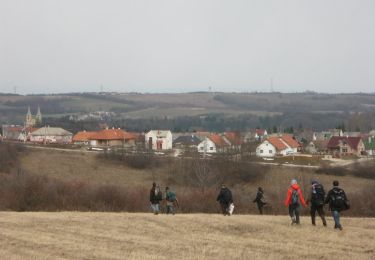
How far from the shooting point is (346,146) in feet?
322

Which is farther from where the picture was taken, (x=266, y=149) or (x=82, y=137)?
(x=82, y=137)

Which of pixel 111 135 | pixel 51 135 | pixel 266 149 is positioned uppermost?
pixel 111 135

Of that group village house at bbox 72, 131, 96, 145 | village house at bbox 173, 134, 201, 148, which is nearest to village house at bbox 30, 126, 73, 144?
village house at bbox 72, 131, 96, 145

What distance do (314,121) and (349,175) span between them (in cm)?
13024

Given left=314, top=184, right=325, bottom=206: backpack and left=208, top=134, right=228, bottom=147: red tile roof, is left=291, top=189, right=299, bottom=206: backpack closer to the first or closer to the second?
left=314, top=184, right=325, bottom=206: backpack

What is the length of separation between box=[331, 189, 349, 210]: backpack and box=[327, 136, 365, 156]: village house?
78.3 m

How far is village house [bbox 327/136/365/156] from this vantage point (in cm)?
9788

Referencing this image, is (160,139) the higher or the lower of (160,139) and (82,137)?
the lower

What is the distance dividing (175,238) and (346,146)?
8226cm

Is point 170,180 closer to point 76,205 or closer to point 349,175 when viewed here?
point 349,175

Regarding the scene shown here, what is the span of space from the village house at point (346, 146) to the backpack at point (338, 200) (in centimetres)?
7830

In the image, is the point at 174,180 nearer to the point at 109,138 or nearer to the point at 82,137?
the point at 109,138

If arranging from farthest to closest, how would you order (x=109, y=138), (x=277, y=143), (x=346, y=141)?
1. (x=109, y=138)
2. (x=346, y=141)
3. (x=277, y=143)

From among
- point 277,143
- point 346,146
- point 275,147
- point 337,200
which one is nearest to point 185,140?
point 277,143
